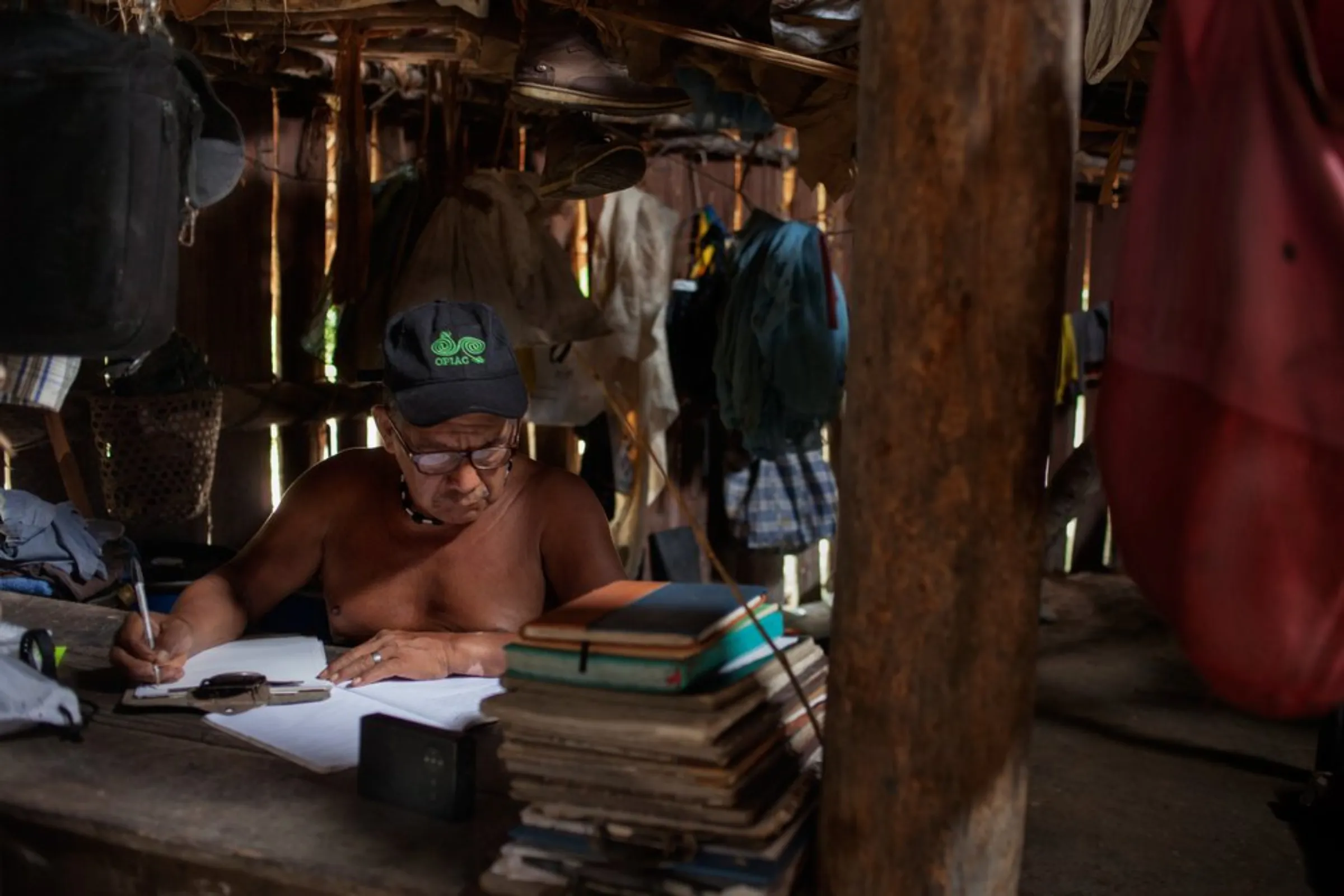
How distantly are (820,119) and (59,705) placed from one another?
2.36 meters

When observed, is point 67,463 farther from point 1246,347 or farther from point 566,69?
point 1246,347

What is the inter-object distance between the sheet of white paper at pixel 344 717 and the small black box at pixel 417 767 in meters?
0.12

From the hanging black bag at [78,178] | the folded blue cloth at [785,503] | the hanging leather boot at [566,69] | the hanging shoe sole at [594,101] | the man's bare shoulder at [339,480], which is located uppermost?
the hanging leather boot at [566,69]

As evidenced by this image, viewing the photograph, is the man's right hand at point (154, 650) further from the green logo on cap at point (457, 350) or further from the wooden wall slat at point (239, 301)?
the wooden wall slat at point (239, 301)

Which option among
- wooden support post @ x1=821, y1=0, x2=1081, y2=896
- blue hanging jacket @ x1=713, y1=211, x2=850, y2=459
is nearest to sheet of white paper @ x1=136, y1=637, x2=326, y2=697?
wooden support post @ x1=821, y1=0, x2=1081, y2=896

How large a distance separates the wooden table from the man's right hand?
0.23 m

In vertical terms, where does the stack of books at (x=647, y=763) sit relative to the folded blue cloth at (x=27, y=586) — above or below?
above

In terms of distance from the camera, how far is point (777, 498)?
21.1 feet

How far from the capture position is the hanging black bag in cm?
164

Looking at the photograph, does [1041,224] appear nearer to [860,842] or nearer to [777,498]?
[860,842]

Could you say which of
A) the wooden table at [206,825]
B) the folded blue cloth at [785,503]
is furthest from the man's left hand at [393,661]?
the folded blue cloth at [785,503]

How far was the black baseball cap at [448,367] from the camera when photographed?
2721 millimetres

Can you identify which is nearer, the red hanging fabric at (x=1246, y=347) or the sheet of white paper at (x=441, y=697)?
the red hanging fabric at (x=1246, y=347)

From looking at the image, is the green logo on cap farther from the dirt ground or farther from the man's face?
the dirt ground
